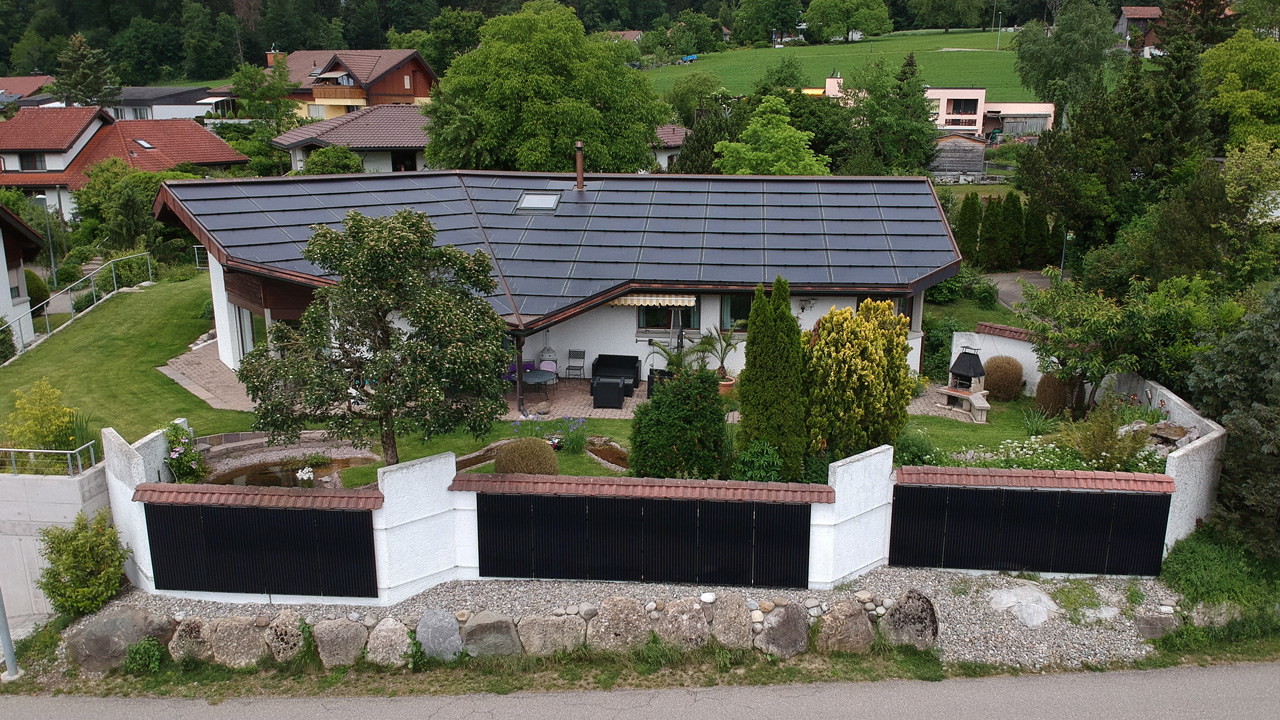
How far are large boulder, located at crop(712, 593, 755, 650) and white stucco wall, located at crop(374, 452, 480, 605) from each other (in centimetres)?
426

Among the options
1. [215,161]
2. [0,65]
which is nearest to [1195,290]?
[215,161]

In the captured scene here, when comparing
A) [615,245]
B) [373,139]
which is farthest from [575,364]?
[373,139]

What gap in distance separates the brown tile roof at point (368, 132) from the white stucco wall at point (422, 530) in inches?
1791

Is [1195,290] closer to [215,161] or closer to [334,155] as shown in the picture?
[334,155]

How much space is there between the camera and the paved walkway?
75.7ft

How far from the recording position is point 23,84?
11219 cm

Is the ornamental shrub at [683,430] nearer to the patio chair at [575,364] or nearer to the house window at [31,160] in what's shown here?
the patio chair at [575,364]

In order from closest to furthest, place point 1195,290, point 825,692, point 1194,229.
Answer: point 825,692, point 1195,290, point 1194,229

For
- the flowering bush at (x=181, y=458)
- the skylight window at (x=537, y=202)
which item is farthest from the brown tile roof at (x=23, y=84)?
the flowering bush at (x=181, y=458)

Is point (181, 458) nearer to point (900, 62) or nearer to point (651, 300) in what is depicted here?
point (651, 300)

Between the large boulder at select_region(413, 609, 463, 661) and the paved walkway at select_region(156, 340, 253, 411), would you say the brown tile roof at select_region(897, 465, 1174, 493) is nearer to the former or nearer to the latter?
the large boulder at select_region(413, 609, 463, 661)

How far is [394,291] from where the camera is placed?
1571cm

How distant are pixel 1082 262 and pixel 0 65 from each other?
473ft

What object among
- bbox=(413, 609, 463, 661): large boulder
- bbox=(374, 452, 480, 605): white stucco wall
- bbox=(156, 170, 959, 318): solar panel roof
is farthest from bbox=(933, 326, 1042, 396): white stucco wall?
bbox=(413, 609, 463, 661): large boulder
